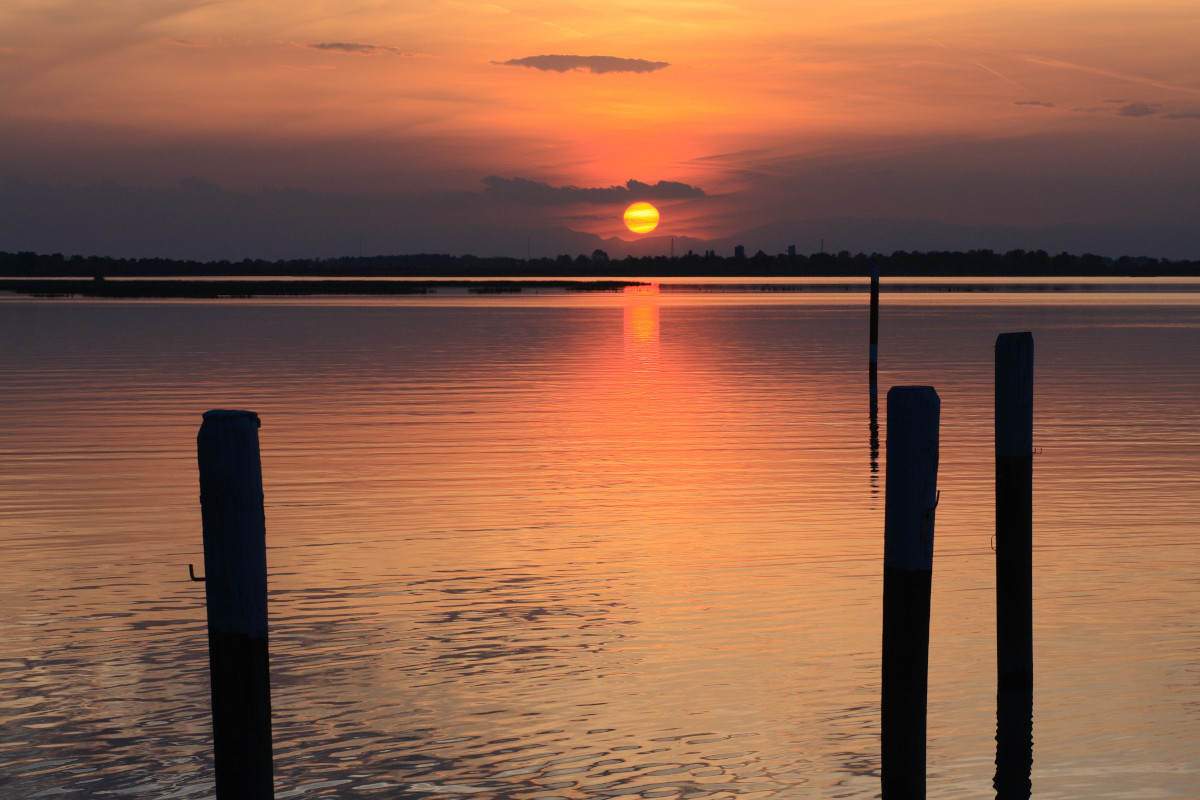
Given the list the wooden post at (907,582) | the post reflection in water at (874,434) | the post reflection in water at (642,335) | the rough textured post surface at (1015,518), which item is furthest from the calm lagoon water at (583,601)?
the post reflection in water at (642,335)

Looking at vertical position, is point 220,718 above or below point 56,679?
above

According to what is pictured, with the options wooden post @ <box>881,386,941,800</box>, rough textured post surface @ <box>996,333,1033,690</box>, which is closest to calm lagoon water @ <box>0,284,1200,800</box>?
rough textured post surface @ <box>996,333,1033,690</box>

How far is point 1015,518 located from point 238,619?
5.48 m

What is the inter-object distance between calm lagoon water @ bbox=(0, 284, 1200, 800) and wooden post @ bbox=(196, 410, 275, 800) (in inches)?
59.8

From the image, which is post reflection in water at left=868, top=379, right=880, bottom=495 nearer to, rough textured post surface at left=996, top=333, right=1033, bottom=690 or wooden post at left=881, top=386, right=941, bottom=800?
rough textured post surface at left=996, top=333, right=1033, bottom=690

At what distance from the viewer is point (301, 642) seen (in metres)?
11.1

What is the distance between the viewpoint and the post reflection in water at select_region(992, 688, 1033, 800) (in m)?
8.37

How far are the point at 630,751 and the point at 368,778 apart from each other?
164 cm

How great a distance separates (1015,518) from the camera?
959 centimetres

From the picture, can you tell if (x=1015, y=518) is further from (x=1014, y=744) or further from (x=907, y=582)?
(x=907, y=582)

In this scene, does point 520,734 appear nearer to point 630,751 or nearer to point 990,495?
point 630,751

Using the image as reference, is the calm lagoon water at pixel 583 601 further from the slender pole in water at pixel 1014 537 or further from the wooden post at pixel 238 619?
the wooden post at pixel 238 619

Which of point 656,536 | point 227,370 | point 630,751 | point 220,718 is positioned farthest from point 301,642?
point 227,370

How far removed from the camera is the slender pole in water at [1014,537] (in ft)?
31.1
